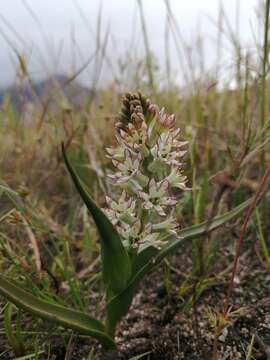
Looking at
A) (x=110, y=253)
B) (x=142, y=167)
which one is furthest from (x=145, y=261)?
(x=142, y=167)

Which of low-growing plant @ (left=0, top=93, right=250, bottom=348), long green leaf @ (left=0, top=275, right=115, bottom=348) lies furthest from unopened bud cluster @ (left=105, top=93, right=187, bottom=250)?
long green leaf @ (left=0, top=275, right=115, bottom=348)

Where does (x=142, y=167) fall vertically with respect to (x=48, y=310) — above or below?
above

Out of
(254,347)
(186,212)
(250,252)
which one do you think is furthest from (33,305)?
(186,212)

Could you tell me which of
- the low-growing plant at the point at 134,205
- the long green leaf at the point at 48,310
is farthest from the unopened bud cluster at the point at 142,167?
the long green leaf at the point at 48,310

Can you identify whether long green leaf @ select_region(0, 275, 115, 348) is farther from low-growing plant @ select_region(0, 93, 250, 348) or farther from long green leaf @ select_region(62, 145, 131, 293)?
long green leaf @ select_region(62, 145, 131, 293)

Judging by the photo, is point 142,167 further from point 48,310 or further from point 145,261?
point 48,310

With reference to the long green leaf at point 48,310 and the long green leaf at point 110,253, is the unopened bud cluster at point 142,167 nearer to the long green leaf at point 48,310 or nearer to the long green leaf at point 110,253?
the long green leaf at point 110,253
